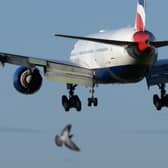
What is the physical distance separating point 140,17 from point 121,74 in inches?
182

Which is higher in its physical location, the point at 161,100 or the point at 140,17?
the point at 140,17

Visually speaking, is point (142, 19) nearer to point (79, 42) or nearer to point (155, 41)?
point (155, 41)

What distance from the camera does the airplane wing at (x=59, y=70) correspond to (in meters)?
57.1

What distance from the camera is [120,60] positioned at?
5462cm

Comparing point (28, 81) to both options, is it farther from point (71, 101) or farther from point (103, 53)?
point (103, 53)

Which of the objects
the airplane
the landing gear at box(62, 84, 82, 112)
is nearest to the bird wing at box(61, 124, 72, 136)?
the airplane

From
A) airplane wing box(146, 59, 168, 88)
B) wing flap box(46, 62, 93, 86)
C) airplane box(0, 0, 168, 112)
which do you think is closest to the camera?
airplane box(0, 0, 168, 112)

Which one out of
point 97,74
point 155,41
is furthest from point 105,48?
point 155,41

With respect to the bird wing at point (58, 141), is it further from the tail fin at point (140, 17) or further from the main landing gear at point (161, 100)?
the main landing gear at point (161, 100)

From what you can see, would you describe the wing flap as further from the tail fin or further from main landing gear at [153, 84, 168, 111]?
main landing gear at [153, 84, 168, 111]

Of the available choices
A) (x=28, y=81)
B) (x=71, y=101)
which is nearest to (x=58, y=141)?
(x=28, y=81)

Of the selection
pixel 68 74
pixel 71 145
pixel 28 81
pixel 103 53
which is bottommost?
pixel 71 145

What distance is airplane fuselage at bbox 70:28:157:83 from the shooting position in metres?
53.6

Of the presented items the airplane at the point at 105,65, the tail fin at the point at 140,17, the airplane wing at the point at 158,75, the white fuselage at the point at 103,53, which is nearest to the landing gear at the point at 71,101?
the airplane at the point at 105,65
